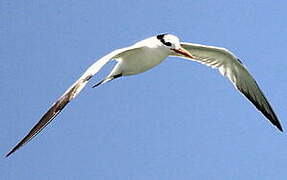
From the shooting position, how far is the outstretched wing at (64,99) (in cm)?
900

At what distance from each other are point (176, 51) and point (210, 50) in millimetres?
1698

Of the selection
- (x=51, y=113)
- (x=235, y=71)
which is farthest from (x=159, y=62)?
(x=51, y=113)

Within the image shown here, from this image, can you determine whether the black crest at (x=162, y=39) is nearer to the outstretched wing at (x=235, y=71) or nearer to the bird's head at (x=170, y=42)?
the bird's head at (x=170, y=42)

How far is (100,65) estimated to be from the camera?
1026 centimetres

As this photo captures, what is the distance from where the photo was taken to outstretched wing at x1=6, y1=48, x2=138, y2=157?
900cm

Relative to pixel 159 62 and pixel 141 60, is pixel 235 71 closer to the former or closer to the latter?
pixel 159 62

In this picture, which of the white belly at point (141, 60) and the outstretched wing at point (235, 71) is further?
the outstretched wing at point (235, 71)

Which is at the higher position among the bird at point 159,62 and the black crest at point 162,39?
the black crest at point 162,39

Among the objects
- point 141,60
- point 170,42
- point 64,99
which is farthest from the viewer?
point 141,60

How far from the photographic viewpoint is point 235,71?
13.4 metres

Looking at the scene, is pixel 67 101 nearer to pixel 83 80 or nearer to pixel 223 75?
pixel 83 80

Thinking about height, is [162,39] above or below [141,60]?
above

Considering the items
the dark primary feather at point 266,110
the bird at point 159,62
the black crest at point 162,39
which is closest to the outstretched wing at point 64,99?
the bird at point 159,62

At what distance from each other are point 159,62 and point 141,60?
0.98 ft
